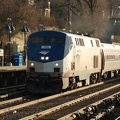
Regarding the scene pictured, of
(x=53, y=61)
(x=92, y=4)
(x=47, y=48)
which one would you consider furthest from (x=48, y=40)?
(x=92, y=4)

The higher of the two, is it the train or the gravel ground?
the train

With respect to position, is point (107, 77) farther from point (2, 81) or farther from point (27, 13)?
point (27, 13)

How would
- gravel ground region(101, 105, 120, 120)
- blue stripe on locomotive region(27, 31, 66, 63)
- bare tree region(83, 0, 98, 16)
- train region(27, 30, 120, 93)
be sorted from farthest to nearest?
bare tree region(83, 0, 98, 16)
blue stripe on locomotive region(27, 31, 66, 63)
train region(27, 30, 120, 93)
gravel ground region(101, 105, 120, 120)

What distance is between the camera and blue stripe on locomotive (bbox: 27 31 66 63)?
18778mm

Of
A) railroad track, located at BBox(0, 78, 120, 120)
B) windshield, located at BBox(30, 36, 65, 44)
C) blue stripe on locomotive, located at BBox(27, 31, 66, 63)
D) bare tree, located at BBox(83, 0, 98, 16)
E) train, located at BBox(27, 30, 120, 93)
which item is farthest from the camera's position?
bare tree, located at BBox(83, 0, 98, 16)

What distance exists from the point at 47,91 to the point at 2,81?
6.22 metres

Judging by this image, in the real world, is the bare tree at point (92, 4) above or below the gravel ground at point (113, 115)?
above

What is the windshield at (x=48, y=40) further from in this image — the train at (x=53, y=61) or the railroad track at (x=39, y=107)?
the railroad track at (x=39, y=107)

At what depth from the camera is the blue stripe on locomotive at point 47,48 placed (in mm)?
18778

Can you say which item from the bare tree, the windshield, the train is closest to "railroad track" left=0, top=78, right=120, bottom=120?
the train

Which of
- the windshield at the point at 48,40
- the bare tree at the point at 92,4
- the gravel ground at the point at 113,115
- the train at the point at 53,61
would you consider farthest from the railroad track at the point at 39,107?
the bare tree at the point at 92,4

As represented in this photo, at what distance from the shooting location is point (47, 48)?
1923cm

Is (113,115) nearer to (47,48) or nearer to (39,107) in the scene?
(39,107)

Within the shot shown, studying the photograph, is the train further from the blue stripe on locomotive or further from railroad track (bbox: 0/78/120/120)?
railroad track (bbox: 0/78/120/120)
